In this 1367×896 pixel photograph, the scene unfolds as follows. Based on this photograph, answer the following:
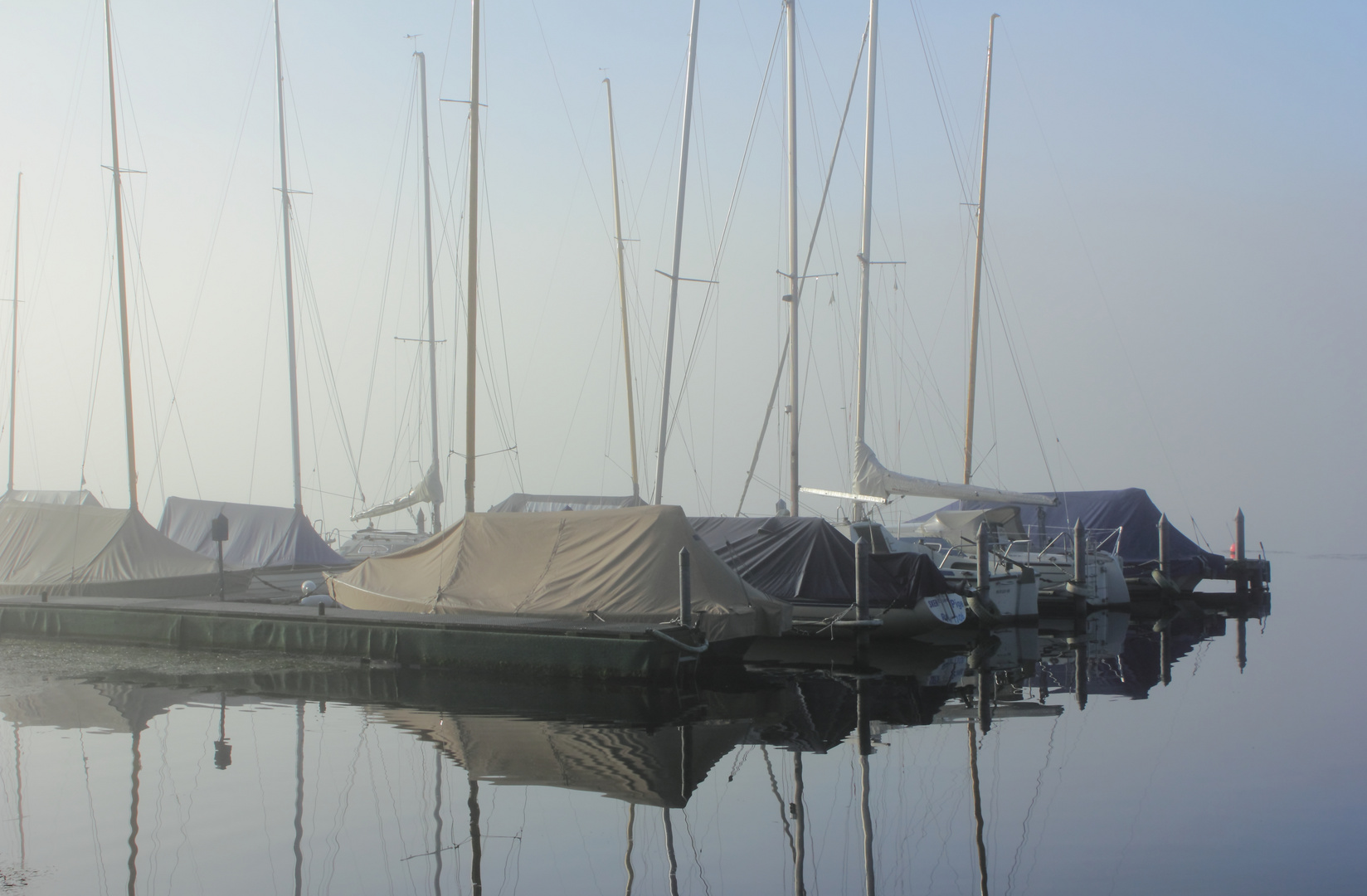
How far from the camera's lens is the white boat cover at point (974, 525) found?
31609 mm

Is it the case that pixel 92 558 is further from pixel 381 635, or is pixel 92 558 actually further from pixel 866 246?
pixel 866 246

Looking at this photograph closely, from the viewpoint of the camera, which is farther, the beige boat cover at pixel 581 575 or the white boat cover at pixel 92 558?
the white boat cover at pixel 92 558

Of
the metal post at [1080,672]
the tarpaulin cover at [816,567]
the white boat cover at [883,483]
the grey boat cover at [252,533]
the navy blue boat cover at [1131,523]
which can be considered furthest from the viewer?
the navy blue boat cover at [1131,523]

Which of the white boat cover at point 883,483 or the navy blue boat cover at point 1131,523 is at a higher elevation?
the white boat cover at point 883,483

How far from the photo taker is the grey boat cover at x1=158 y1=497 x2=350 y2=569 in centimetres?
3256

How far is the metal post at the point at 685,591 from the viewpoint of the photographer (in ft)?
52.0

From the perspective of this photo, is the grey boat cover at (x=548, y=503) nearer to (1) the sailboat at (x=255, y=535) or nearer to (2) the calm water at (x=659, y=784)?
(1) the sailboat at (x=255, y=535)

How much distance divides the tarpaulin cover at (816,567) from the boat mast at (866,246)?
6.64 metres

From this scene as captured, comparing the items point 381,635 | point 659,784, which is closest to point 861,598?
point 381,635

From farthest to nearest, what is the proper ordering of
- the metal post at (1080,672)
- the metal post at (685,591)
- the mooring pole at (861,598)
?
the mooring pole at (861,598), the metal post at (1080,672), the metal post at (685,591)

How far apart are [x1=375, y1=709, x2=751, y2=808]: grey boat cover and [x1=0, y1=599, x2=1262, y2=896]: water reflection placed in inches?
1.7

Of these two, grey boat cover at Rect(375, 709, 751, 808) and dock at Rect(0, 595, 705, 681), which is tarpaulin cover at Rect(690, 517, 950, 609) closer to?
dock at Rect(0, 595, 705, 681)

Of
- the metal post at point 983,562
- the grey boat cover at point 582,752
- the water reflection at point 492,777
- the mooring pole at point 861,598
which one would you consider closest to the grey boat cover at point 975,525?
the metal post at point 983,562

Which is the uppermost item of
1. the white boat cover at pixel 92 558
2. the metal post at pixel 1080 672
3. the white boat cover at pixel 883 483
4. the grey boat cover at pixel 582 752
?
the white boat cover at pixel 883 483
